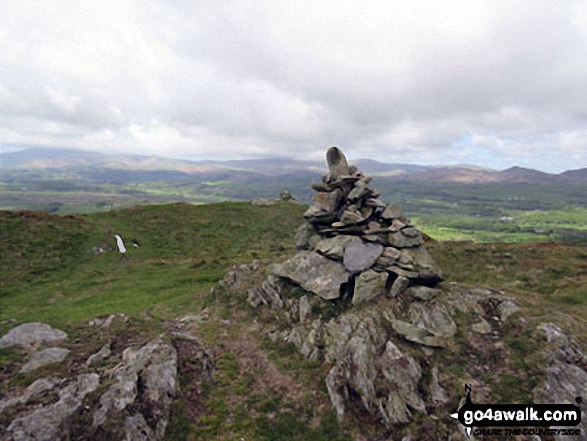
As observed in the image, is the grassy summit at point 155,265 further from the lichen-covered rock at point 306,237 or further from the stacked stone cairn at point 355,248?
the lichen-covered rock at point 306,237

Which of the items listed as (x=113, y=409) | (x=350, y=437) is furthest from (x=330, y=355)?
(x=113, y=409)

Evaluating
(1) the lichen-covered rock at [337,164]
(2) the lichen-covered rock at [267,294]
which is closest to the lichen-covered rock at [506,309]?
(2) the lichen-covered rock at [267,294]

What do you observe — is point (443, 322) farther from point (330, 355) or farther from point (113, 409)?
point (113, 409)

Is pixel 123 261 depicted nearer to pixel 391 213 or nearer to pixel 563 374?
pixel 391 213

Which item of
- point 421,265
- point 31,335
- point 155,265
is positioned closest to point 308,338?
point 421,265

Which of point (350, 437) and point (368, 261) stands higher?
point (368, 261)

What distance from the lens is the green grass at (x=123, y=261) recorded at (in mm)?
34156

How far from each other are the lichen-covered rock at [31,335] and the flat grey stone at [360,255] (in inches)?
885

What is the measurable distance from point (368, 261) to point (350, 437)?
42.7ft

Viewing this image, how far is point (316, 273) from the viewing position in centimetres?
2752

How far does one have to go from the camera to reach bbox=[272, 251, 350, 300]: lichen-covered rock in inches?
1020

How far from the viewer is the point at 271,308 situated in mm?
28469

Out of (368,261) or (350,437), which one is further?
(368,261)

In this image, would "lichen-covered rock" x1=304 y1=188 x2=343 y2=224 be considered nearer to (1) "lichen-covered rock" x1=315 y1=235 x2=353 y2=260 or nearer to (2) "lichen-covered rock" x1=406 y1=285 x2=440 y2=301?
(1) "lichen-covered rock" x1=315 y1=235 x2=353 y2=260
